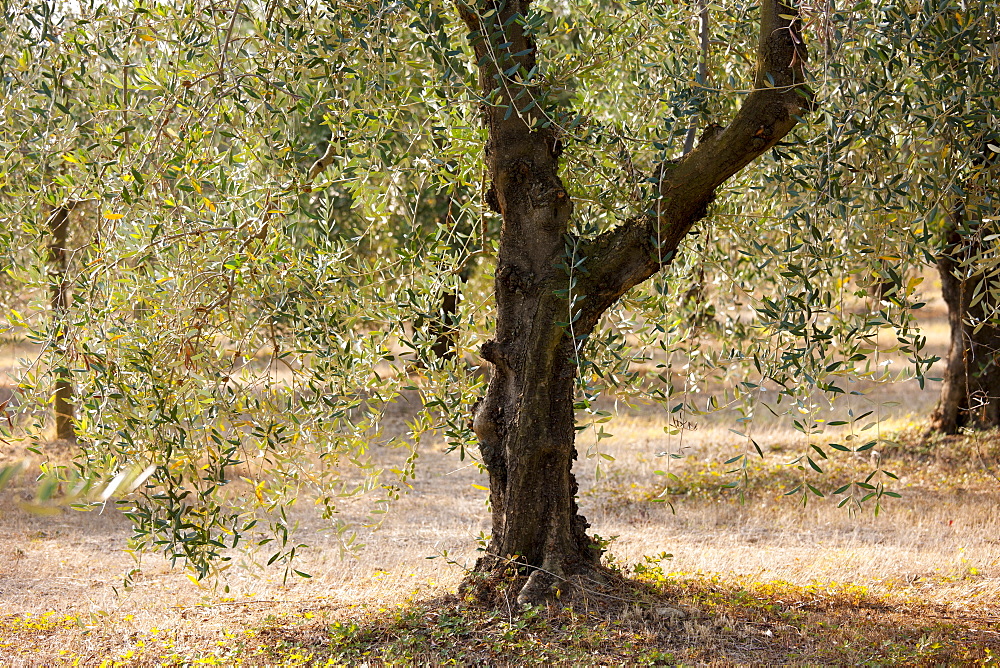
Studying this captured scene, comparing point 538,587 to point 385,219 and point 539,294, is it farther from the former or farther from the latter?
point 385,219

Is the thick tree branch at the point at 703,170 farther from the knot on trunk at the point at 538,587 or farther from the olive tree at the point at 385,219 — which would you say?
the knot on trunk at the point at 538,587

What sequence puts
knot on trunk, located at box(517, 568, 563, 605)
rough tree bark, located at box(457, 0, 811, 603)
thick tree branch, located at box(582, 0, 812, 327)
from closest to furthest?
thick tree branch, located at box(582, 0, 812, 327)
rough tree bark, located at box(457, 0, 811, 603)
knot on trunk, located at box(517, 568, 563, 605)

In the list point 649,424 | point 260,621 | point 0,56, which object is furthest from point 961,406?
point 0,56

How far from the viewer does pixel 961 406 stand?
1085 centimetres

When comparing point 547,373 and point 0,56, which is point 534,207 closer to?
point 547,373

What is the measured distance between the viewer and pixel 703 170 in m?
4.72

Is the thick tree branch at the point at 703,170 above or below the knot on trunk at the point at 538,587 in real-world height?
above

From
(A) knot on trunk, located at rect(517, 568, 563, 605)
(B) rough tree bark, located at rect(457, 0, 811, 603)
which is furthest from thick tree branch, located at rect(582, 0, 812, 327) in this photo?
(A) knot on trunk, located at rect(517, 568, 563, 605)

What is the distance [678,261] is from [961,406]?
6.69 metres

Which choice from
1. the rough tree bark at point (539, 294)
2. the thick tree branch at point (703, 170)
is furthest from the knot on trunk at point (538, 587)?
the thick tree branch at point (703, 170)

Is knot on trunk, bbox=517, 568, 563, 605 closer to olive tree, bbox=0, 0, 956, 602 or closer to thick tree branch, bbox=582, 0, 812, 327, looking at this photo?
olive tree, bbox=0, 0, 956, 602

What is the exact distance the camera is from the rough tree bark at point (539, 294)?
4.82 meters

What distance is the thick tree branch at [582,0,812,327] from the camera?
444 cm

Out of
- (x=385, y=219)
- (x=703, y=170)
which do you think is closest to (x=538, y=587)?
(x=385, y=219)
